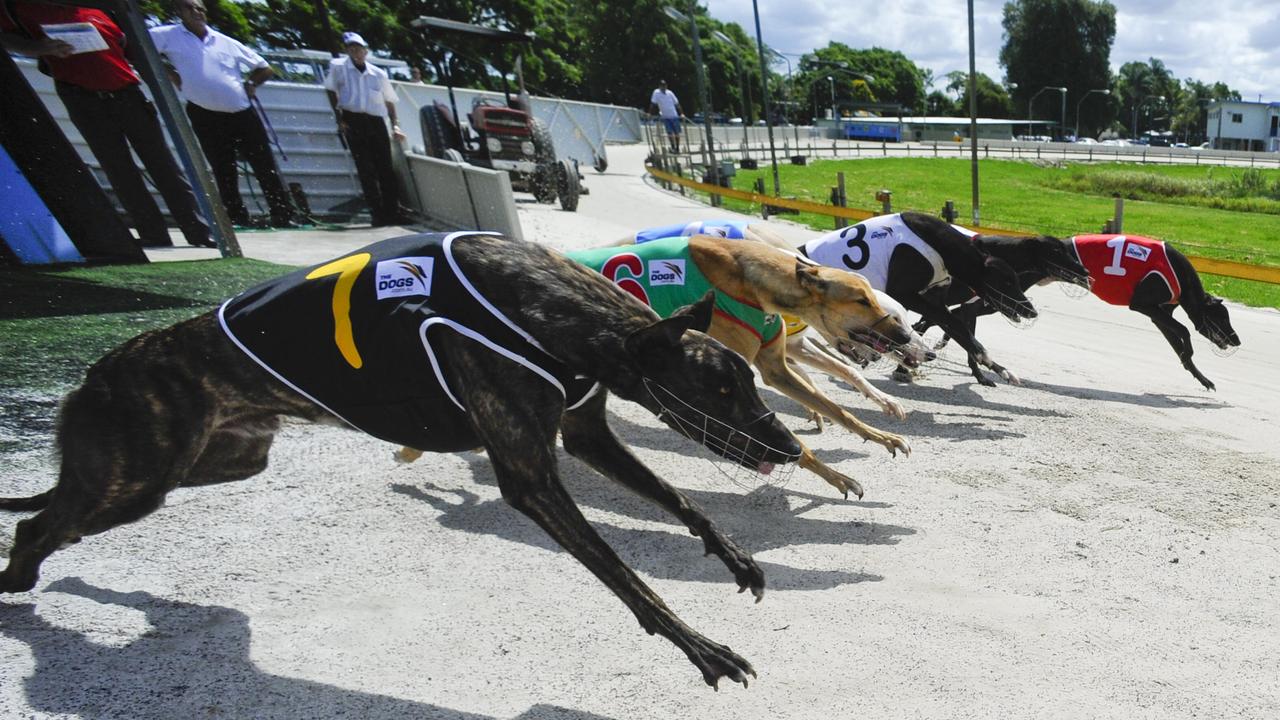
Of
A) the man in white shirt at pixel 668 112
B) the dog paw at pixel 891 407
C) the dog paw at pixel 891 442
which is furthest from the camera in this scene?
the man in white shirt at pixel 668 112

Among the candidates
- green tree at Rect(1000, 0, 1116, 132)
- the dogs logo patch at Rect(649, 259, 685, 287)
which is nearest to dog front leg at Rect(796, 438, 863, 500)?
the dogs logo patch at Rect(649, 259, 685, 287)

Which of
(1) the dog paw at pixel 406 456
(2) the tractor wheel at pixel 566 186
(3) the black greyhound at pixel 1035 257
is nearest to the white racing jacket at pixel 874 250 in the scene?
(3) the black greyhound at pixel 1035 257

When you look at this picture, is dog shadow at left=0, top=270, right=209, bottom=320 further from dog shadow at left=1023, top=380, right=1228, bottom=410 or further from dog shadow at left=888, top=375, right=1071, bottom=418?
dog shadow at left=1023, top=380, right=1228, bottom=410

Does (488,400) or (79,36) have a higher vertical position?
(79,36)

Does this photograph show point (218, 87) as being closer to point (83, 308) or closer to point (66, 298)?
point (66, 298)

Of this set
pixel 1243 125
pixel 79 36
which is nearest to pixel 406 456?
pixel 79 36

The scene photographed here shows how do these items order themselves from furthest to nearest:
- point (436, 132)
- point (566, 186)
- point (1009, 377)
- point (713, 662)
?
1. point (566, 186)
2. point (436, 132)
3. point (1009, 377)
4. point (713, 662)

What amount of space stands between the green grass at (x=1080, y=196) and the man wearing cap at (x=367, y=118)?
30.1ft

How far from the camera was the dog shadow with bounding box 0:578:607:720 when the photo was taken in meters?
2.83

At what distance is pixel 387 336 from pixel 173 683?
1315mm

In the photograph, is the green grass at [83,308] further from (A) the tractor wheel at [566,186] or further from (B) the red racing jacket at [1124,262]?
(A) the tractor wheel at [566,186]

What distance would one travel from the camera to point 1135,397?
290 inches

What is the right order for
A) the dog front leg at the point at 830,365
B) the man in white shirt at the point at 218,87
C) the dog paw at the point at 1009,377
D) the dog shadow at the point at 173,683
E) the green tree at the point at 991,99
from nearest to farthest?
the dog shadow at the point at 173,683
the dog front leg at the point at 830,365
the dog paw at the point at 1009,377
the man in white shirt at the point at 218,87
the green tree at the point at 991,99

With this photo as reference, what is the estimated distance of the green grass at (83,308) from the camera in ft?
16.8
